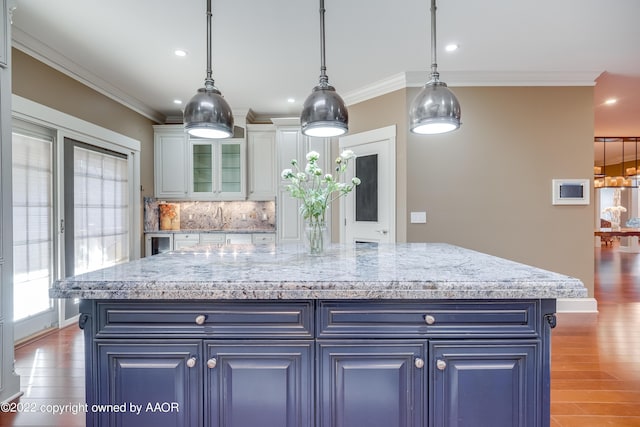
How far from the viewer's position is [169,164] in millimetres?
4922

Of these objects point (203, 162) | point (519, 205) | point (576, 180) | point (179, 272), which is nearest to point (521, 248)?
point (519, 205)

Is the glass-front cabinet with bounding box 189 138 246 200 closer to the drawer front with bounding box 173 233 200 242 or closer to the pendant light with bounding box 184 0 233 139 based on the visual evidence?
the drawer front with bounding box 173 233 200 242

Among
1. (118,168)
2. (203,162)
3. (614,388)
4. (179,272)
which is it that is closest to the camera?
(179,272)

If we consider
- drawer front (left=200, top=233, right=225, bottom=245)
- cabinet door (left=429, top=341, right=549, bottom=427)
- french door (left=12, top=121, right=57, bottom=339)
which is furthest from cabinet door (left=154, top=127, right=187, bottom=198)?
cabinet door (left=429, top=341, right=549, bottom=427)

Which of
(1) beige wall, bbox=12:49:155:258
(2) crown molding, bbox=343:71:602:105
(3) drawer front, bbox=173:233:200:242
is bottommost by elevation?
(3) drawer front, bbox=173:233:200:242

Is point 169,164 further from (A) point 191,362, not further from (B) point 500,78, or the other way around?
(B) point 500,78

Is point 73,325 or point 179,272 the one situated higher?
point 179,272

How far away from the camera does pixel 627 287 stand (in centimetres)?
494

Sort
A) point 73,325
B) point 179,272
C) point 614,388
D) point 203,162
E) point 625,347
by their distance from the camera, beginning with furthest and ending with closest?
point 203,162 → point 73,325 → point 625,347 → point 614,388 → point 179,272

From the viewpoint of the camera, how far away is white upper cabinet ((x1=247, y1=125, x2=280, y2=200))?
488 centimetres

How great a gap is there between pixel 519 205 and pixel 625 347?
1545 millimetres

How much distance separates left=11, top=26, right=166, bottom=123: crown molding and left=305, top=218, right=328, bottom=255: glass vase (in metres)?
2.96

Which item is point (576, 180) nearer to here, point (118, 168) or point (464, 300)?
point (464, 300)

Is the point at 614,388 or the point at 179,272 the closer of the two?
the point at 179,272
